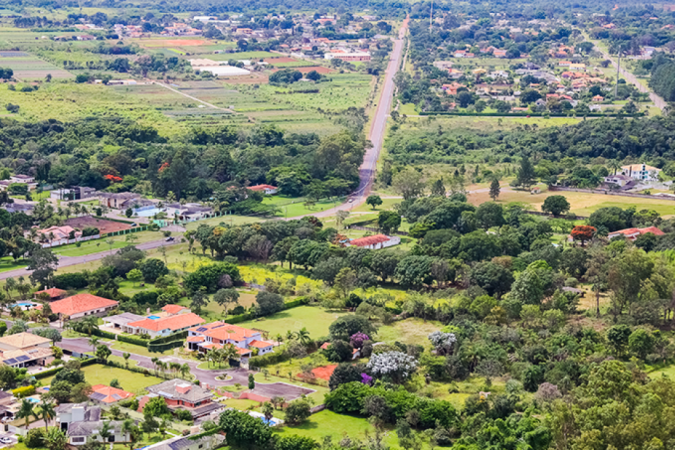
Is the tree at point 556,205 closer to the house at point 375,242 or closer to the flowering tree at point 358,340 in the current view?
the house at point 375,242

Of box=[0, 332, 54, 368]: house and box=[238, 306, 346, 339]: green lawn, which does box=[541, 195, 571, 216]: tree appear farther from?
box=[0, 332, 54, 368]: house

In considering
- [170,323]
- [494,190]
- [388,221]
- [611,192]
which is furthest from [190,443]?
[611,192]

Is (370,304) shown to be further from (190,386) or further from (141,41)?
(141,41)

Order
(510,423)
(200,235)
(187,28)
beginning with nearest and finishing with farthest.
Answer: (510,423), (200,235), (187,28)

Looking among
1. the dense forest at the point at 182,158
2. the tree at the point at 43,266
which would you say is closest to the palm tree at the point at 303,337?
the tree at the point at 43,266

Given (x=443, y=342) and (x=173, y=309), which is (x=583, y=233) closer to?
(x=443, y=342)

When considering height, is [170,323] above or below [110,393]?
below

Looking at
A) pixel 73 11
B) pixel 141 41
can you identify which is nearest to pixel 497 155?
pixel 141 41
